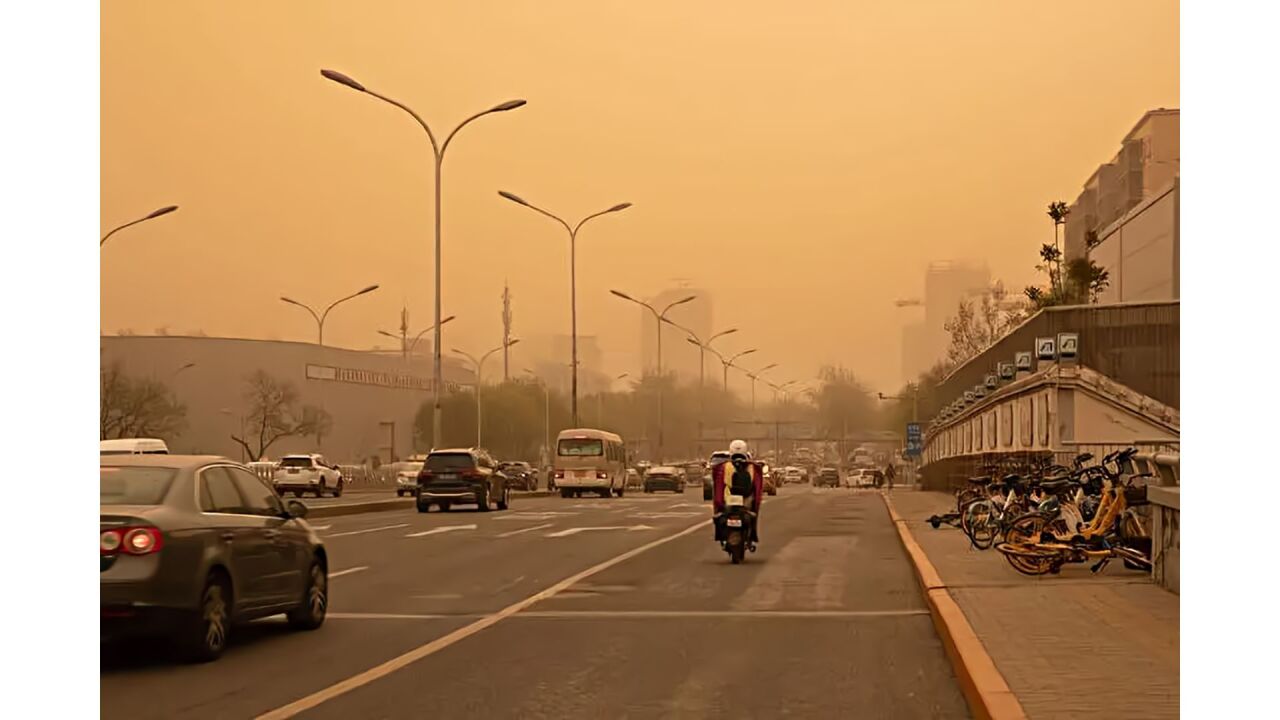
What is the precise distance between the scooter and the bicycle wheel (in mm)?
5013

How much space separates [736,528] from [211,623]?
11.9 metres

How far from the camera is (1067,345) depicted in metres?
42.9

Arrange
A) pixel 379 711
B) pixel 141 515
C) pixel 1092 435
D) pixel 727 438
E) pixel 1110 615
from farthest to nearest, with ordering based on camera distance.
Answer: pixel 727 438 < pixel 1092 435 < pixel 1110 615 < pixel 141 515 < pixel 379 711

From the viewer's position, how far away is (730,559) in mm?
24578

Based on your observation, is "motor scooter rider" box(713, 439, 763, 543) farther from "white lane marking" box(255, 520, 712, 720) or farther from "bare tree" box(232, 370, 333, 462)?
"bare tree" box(232, 370, 333, 462)

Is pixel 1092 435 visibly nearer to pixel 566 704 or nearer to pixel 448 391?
pixel 566 704

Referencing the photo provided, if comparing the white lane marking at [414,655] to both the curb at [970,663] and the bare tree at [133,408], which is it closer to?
the curb at [970,663]

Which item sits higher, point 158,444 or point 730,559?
point 158,444

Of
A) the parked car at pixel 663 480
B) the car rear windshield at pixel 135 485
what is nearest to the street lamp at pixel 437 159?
the parked car at pixel 663 480

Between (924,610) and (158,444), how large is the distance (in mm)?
13398

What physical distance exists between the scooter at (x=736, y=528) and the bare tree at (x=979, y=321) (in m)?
85.1

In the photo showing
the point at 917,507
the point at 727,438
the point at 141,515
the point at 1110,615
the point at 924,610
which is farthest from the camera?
the point at 727,438

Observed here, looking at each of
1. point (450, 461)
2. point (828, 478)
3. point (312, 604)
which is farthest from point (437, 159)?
point (828, 478)
